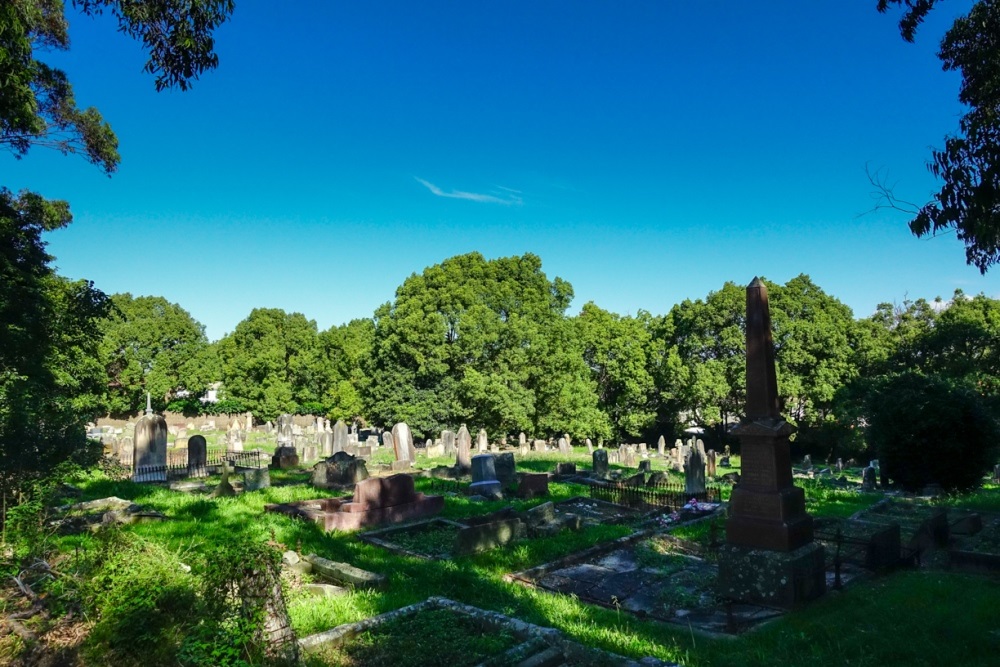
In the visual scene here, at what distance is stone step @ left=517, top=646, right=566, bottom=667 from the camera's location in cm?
496

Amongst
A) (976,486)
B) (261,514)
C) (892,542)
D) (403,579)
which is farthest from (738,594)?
(976,486)

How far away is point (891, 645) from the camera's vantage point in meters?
5.56

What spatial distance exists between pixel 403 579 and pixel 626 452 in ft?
70.1

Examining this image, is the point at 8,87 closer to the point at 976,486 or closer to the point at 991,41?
the point at 991,41

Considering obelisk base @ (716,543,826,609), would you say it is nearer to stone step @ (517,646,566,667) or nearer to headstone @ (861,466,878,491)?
stone step @ (517,646,566,667)

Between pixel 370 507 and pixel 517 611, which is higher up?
pixel 370 507

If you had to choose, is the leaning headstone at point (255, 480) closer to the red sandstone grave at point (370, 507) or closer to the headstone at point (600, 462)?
the red sandstone grave at point (370, 507)

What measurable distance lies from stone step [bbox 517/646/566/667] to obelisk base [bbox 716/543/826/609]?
138 inches

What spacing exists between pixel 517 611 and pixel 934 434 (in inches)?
625

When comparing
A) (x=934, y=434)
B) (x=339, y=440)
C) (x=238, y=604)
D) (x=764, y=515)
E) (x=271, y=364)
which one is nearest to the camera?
(x=238, y=604)

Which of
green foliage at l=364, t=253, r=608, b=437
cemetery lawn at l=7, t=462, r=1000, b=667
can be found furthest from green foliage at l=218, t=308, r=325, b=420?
cemetery lawn at l=7, t=462, r=1000, b=667

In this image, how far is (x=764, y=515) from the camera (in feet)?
25.4

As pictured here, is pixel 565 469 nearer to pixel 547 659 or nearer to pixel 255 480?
pixel 255 480

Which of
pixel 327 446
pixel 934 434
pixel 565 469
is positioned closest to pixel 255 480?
pixel 565 469
